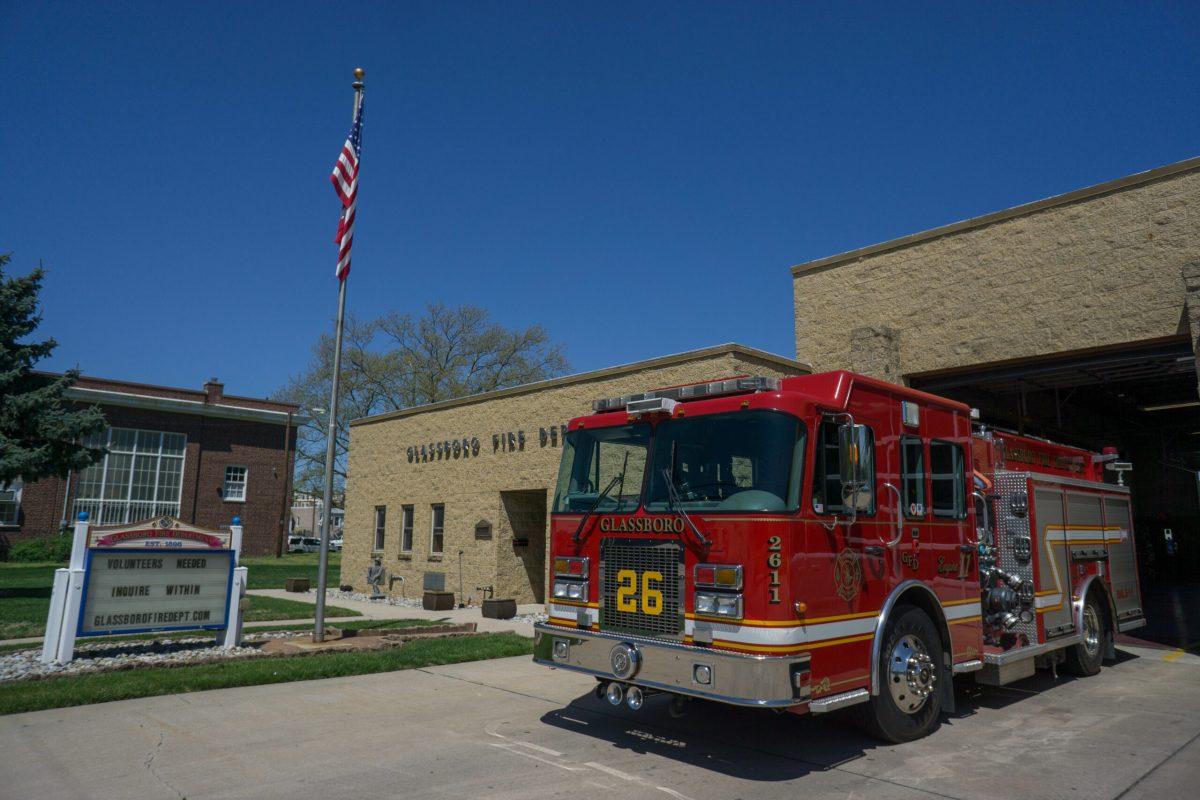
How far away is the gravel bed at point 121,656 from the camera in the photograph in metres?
8.82

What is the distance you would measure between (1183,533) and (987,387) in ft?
56.2

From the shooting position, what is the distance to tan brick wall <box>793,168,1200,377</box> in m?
11.0

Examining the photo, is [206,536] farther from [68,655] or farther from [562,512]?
[562,512]

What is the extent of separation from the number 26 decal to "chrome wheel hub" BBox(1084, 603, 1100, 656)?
20.9 feet

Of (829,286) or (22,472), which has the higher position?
(829,286)

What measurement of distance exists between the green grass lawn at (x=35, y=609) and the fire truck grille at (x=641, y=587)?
34.4ft

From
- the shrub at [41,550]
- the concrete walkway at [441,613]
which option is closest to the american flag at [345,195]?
the concrete walkway at [441,613]

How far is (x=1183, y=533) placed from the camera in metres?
27.2

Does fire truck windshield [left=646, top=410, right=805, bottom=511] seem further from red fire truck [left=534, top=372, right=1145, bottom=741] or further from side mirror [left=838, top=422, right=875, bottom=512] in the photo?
side mirror [left=838, top=422, right=875, bottom=512]

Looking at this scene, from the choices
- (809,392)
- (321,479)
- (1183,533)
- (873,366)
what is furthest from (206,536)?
(321,479)

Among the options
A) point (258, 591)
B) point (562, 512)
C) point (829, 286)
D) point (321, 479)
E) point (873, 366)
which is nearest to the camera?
point (562, 512)

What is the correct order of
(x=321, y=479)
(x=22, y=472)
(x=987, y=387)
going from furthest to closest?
1. (x=321, y=479)
2. (x=22, y=472)
3. (x=987, y=387)

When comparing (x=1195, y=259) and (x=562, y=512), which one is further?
(x=1195, y=259)

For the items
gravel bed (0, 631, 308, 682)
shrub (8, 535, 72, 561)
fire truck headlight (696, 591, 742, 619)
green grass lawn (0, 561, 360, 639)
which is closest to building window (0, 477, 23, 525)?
shrub (8, 535, 72, 561)
